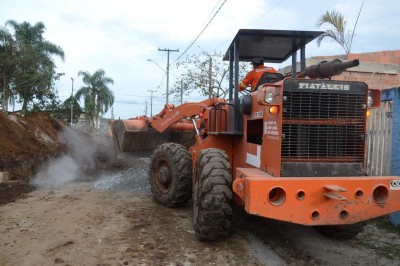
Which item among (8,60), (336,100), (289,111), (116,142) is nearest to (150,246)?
(289,111)

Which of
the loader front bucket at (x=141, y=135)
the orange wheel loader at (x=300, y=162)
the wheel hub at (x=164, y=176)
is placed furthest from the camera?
the loader front bucket at (x=141, y=135)

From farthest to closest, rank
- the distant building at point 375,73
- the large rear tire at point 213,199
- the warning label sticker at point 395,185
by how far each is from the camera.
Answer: the distant building at point 375,73, the large rear tire at point 213,199, the warning label sticker at point 395,185

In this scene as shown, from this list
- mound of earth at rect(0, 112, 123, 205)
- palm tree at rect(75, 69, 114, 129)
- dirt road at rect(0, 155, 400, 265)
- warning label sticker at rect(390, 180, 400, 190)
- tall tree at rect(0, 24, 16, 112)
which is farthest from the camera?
palm tree at rect(75, 69, 114, 129)

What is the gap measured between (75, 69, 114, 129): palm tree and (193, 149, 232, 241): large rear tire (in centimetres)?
4429

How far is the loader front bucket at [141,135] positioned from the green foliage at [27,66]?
16.3 meters

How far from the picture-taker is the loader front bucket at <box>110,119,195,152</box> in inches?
362

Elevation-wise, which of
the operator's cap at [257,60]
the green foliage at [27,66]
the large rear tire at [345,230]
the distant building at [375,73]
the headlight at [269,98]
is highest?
the green foliage at [27,66]

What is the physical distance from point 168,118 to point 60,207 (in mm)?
2700

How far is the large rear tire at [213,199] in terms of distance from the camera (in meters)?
4.81

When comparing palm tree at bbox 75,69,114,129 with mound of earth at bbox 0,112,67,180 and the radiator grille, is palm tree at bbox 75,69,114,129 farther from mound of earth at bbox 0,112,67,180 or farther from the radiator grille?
the radiator grille

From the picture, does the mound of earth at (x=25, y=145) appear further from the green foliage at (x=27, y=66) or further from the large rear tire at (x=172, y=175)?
the green foliage at (x=27, y=66)

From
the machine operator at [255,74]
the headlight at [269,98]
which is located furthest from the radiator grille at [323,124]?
the machine operator at [255,74]

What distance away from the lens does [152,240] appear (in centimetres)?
529

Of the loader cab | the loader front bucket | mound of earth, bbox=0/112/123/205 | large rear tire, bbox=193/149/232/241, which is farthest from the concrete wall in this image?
mound of earth, bbox=0/112/123/205
